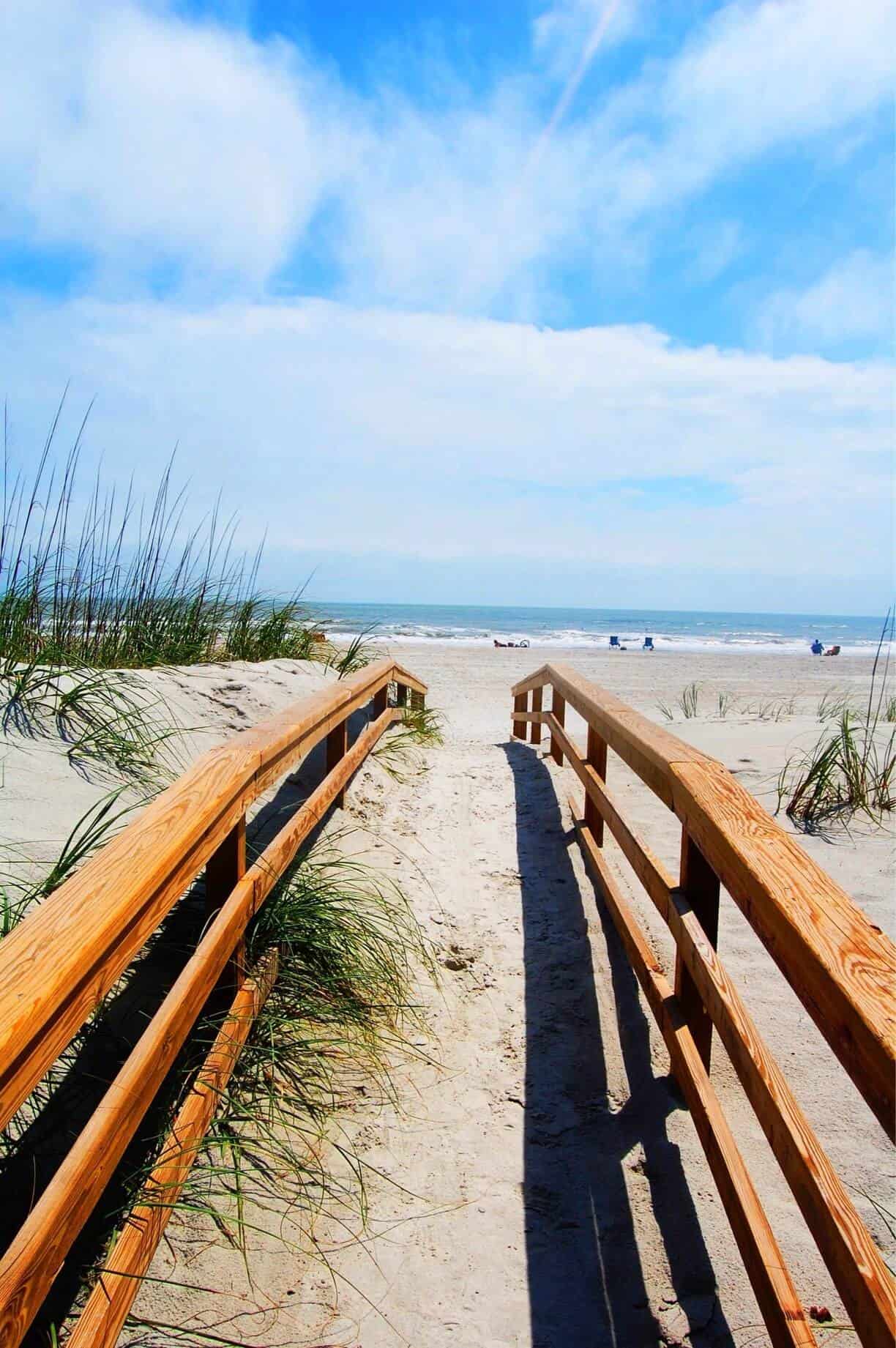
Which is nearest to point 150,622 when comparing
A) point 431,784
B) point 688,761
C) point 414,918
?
point 431,784

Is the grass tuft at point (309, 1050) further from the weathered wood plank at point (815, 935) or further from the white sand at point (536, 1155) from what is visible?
the weathered wood plank at point (815, 935)

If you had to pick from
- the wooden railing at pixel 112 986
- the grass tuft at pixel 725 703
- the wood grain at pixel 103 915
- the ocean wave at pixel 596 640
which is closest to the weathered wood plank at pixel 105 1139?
the wooden railing at pixel 112 986

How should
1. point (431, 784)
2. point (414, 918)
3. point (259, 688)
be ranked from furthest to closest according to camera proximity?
point (431, 784) < point (259, 688) < point (414, 918)

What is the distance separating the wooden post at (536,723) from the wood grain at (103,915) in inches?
199

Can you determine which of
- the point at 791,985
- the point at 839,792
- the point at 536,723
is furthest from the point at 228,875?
the point at 536,723

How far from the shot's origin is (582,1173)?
2.24 metres

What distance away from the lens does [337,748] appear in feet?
14.9

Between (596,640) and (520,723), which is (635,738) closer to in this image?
(520,723)

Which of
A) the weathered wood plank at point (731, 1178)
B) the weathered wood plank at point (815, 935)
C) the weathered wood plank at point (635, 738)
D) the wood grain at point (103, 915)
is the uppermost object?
the weathered wood plank at point (635, 738)

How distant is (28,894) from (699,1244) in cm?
189

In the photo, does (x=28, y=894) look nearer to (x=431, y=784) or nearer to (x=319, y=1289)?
(x=319, y=1289)

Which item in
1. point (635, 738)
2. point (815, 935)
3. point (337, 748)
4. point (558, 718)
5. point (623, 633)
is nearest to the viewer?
point (815, 935)

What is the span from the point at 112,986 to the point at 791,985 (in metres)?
1.27

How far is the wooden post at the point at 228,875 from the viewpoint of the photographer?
2416 millimetres
